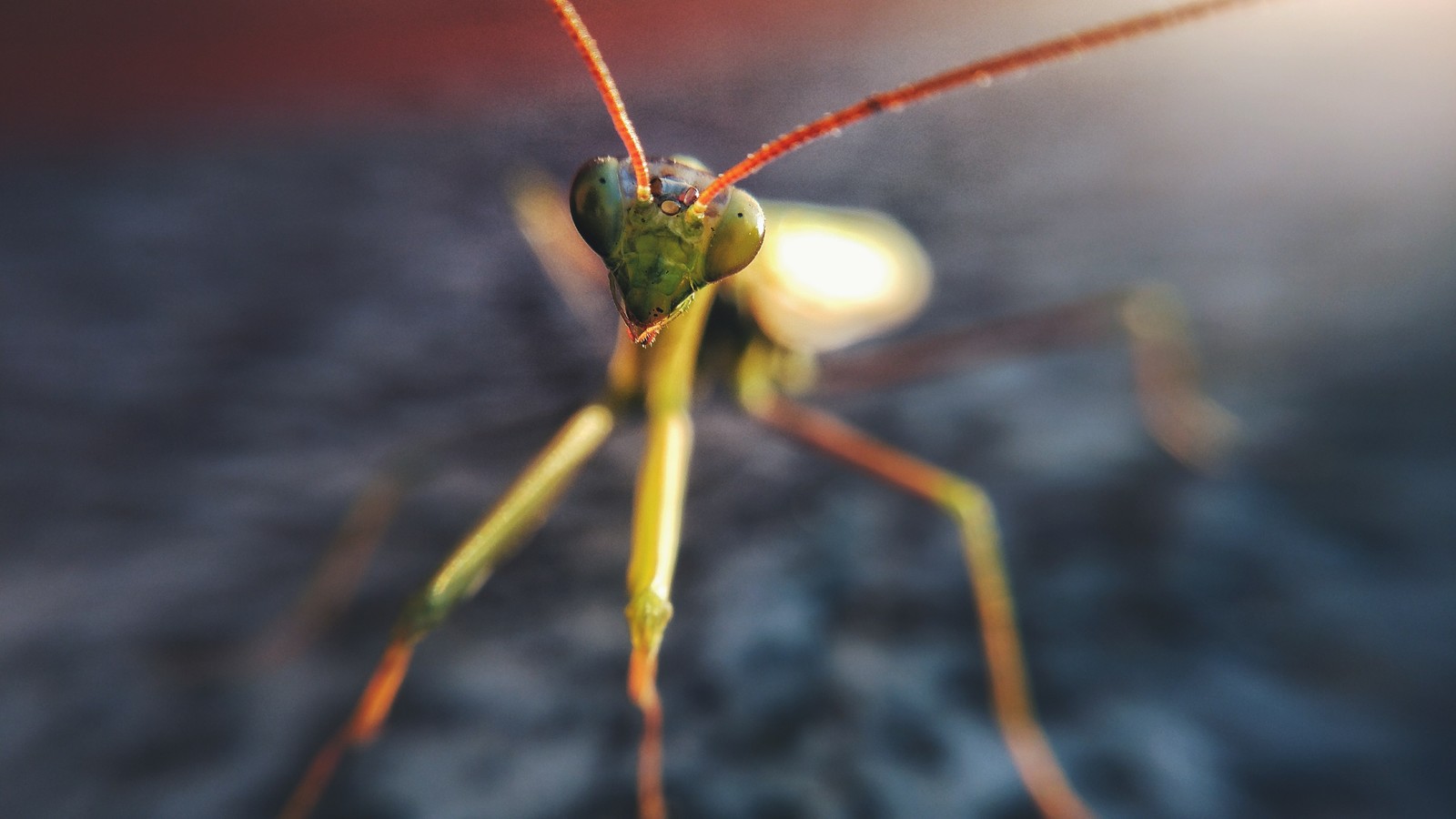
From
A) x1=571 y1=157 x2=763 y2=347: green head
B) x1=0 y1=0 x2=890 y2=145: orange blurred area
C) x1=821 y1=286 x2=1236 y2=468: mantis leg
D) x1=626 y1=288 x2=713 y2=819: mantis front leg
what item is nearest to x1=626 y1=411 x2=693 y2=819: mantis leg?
x1=626 y1=288 x2=713 y2=819: mantis front leg

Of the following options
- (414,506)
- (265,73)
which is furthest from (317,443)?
(265,73)

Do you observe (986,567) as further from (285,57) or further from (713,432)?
(285,57)

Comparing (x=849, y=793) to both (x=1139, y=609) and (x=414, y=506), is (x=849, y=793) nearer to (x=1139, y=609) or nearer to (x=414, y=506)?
(x=1139, y=609)

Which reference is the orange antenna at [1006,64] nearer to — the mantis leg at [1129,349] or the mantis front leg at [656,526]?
the mantis front leg at [656,526]

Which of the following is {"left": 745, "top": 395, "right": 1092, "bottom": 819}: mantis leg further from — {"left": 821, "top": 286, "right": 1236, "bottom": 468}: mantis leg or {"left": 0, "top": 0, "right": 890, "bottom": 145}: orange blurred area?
{"left": 0, "top": 0, "right": 890, "bottom": 145}: orange blurred area

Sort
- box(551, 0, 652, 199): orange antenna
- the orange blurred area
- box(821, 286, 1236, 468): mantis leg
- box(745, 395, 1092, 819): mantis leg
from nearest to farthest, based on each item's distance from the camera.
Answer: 1. box(551, 0, 652, 199): orange antenna
2. box(745, 395, 1092, 819): mantis leg
3. box(821, 286, 1236, 468): mantis leg
4. the orange blurred area

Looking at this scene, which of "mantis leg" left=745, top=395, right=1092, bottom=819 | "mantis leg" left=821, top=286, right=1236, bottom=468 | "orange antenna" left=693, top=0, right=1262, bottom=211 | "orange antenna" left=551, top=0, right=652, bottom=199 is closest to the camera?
"orange antenna" left=693, top=0, right=1262, bottom=211

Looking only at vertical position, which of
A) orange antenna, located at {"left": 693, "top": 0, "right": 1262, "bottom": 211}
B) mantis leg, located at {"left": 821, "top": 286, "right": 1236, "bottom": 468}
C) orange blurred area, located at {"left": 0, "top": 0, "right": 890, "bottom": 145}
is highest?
orange blurred area, located at {"left": 0, "top": 0, "right": 890, "bottom": 145}
